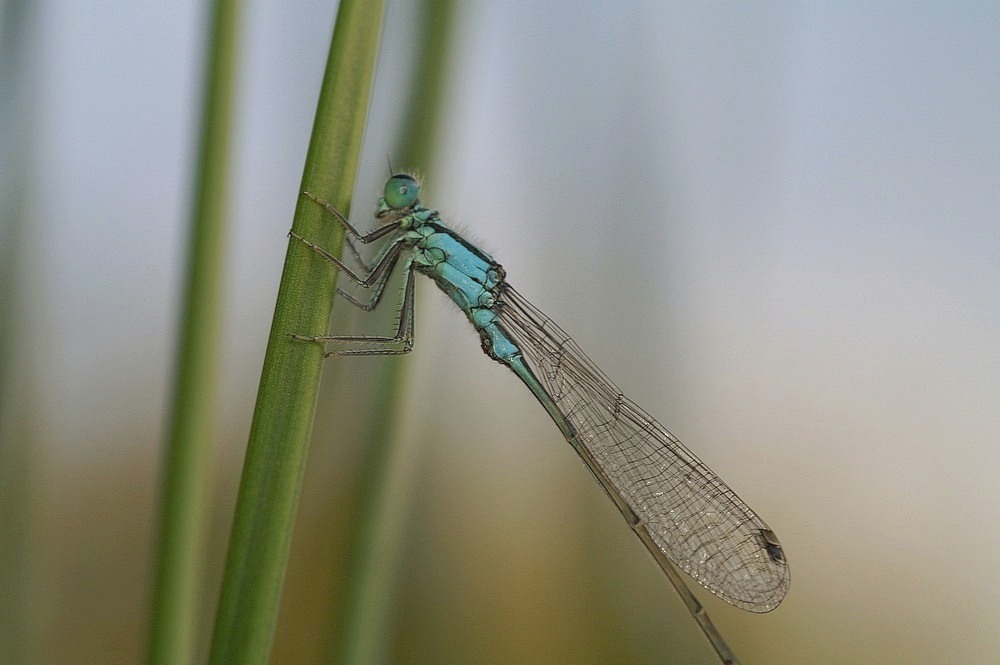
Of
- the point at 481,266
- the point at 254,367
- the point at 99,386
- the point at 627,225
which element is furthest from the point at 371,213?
the point at 99,386

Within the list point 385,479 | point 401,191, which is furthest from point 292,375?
point 401,191

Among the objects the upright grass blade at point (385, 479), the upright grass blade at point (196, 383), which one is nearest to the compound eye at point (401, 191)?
the upright grass blade at point (385, 479)

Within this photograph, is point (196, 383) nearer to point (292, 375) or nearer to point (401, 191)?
point (292, 375)

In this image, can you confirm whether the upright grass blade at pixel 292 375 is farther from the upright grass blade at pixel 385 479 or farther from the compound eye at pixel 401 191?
the compound eye at pixel 401 191

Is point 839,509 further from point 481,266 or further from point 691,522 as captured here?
point 481,266

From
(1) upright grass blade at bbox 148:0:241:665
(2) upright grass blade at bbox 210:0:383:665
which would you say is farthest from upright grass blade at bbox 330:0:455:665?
(2) upright grass blade at bbox 210:0:383:665

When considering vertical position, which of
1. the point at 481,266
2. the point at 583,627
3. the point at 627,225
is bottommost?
the point at 583,627

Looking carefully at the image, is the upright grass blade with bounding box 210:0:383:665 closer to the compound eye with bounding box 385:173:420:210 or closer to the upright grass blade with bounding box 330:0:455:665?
the upright grass blade with bounding box 330:0:455:665
